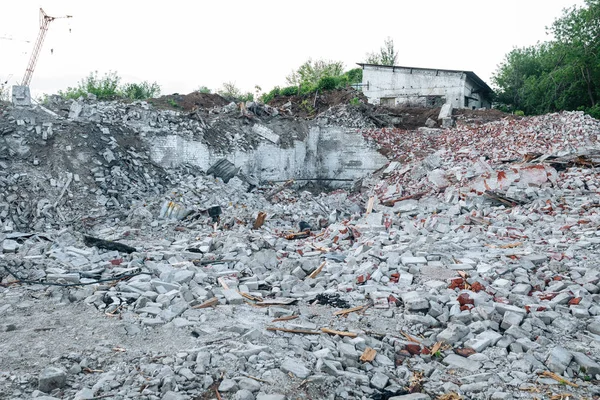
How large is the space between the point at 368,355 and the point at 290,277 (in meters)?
2.56

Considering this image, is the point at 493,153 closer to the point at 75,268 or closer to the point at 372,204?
the point at 372,204

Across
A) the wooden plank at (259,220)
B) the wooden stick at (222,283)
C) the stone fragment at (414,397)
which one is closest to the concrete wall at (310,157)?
the wooden plank at (259,220)

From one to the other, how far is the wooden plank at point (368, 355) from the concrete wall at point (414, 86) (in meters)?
20.6

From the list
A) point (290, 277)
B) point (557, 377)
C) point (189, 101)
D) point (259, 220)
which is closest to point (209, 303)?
point (290, 277)

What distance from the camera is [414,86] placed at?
23.4 metres

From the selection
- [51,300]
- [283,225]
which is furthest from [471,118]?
[51,300]

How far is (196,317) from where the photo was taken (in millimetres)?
4777

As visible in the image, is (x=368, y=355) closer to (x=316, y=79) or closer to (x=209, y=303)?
(x=209, y=303)

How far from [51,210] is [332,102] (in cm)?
1336

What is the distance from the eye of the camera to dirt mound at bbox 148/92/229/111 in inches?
627

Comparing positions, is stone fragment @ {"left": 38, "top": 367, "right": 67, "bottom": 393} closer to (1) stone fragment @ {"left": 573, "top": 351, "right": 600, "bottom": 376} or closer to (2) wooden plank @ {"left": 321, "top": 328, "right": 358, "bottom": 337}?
(2) wooden plank @ {"left": 321, "top": 328, "right": 358, "bottom": 337}

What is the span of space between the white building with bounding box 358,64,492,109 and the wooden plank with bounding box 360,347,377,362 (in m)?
20.6

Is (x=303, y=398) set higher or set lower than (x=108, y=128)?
lower

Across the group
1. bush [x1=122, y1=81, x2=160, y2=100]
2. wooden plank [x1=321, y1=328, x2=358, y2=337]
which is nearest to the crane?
bush [x1=122, y1=81, x2=160, y2=100]
